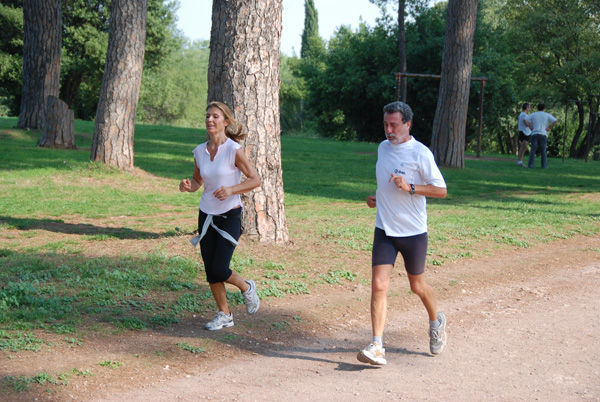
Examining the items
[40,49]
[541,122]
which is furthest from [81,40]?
[541,122]

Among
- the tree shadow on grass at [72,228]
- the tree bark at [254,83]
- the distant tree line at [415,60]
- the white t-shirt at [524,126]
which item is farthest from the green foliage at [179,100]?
the tree bark at [254,83]

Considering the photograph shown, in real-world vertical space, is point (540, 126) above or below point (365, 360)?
above

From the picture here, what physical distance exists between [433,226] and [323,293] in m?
3.99

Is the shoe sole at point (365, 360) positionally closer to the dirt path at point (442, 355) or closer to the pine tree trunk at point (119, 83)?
the dirt path at point (442, 355)

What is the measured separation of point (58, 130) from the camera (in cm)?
1814

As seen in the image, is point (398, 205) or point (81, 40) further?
point (81, 40)

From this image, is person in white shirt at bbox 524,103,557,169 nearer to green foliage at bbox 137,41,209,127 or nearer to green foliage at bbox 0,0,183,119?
green foliage at bbox 0,0,183,119

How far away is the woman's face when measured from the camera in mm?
5578

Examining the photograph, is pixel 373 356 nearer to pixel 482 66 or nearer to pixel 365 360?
pixel 365 360

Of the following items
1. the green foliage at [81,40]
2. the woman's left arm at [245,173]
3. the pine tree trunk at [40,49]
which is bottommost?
the woman's left arm at [245,173]

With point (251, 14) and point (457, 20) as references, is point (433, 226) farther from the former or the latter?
point (457, 20)

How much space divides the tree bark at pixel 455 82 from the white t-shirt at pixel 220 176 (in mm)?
14880

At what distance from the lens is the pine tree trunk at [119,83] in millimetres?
14484

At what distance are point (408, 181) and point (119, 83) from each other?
1089 cm
